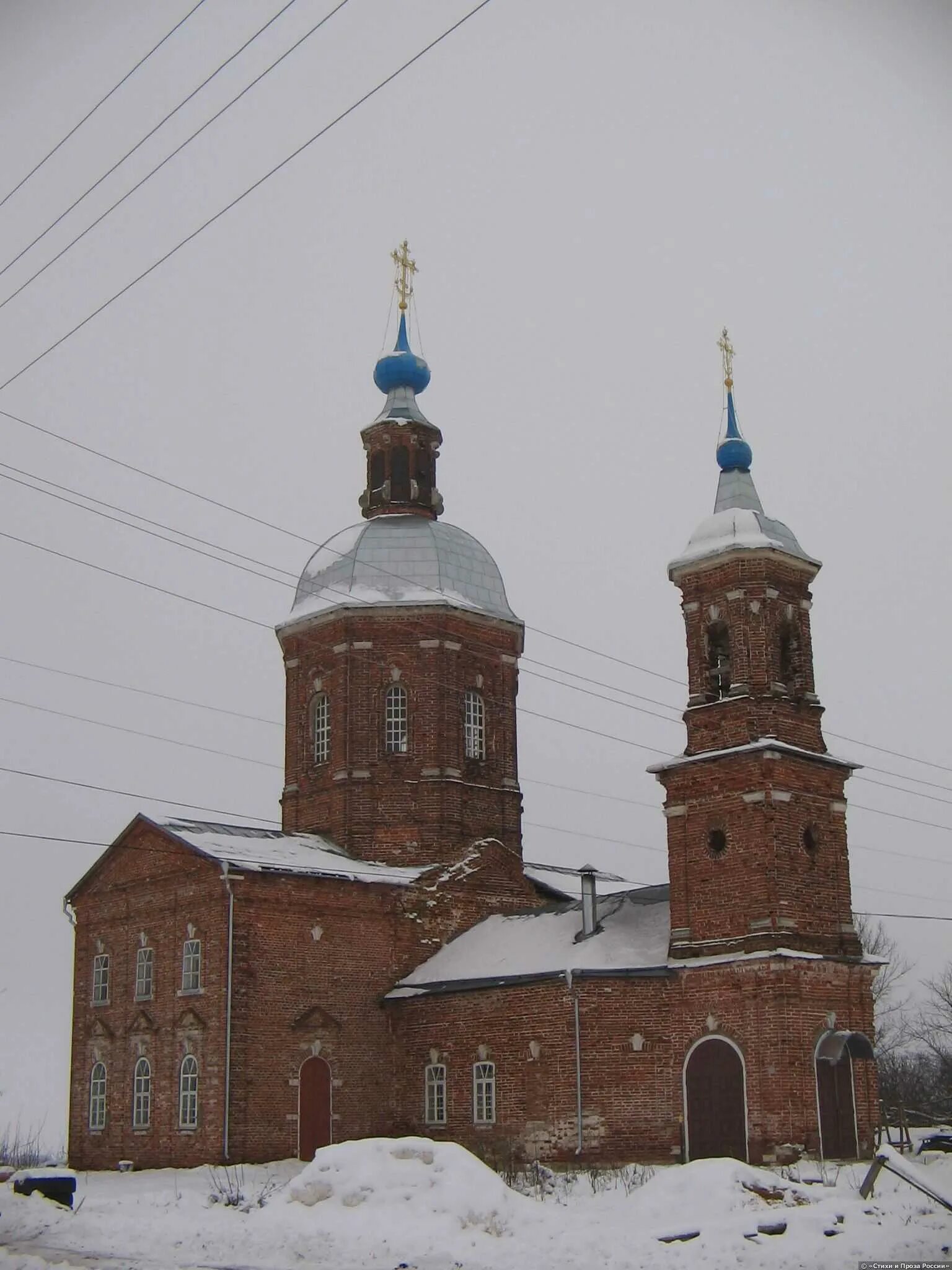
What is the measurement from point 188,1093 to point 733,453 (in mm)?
14950

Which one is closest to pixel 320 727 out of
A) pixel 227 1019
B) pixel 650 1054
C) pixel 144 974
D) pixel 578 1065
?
pixel 144 974

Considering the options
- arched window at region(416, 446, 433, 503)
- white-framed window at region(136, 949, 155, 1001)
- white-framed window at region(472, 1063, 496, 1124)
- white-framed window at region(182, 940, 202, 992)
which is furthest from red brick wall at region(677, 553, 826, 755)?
white-framed window at region(136, 949, 155, 1001)

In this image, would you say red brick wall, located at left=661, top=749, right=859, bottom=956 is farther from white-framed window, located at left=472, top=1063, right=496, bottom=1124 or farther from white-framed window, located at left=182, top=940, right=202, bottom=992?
white-framed window, located at left=182, top=940, right=202, bottom=992

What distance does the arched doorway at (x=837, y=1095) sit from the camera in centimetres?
2350

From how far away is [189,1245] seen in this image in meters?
15.4

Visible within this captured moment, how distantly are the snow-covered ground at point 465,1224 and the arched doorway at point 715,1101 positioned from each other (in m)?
4.58

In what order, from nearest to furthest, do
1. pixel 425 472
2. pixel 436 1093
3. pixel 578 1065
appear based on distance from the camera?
pixel 578 1065
pixel 436 1093
pixel 425 472

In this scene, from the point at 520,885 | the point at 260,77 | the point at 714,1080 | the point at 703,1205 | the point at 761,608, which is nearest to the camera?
the point at 260,77

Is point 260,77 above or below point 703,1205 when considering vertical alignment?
above

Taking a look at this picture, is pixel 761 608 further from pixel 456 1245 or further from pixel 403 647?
pixel 456 1245

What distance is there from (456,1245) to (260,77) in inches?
413

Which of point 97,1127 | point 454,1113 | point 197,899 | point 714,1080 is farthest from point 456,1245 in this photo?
point 97,1127

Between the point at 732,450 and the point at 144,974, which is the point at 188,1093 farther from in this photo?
the point at 732,450

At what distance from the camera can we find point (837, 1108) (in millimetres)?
23781
